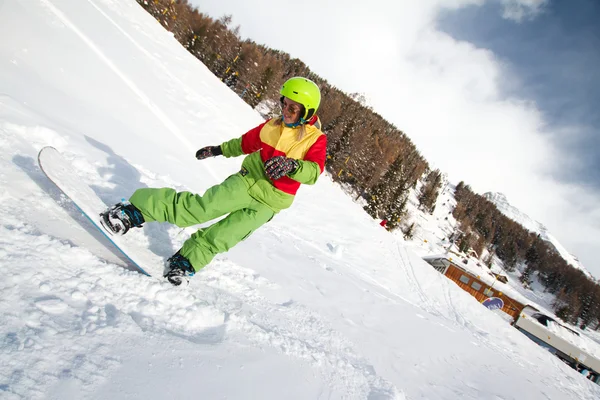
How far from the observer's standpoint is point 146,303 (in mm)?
1711

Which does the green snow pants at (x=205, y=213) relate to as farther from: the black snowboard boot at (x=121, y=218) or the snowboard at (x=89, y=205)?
the snowboard at (x=89, y=205)

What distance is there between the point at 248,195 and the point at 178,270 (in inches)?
31.8

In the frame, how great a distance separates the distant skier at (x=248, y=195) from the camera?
227 cm

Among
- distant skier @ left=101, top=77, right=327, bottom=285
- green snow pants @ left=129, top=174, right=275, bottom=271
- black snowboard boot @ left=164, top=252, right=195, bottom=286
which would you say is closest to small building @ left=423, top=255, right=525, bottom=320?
distant skier @ left=101, top=77, right=327, bottom=285

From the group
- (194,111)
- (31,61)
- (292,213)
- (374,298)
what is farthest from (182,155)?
(374,298)

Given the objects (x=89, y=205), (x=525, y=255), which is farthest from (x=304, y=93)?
(x=525, y=255)

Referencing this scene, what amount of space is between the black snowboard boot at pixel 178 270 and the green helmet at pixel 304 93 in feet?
4.93

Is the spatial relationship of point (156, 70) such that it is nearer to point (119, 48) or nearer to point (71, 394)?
point (119, 48)

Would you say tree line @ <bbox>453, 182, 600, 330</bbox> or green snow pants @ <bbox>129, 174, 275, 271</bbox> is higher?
tree line @ <bbox>453, 182, 600, 330</bbox>

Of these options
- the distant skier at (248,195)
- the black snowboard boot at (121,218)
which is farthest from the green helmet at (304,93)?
the black snowboard boot at (121,218)

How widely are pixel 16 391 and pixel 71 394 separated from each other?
0.15 meters

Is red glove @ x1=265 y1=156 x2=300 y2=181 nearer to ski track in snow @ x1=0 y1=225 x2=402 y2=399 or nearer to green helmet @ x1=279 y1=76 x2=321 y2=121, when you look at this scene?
green helmet @ x1=279 y1=76 x2=321 y2=121

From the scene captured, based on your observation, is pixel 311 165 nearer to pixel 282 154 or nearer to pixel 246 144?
pixel 282 154

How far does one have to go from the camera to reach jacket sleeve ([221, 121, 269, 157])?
2.88 meters
